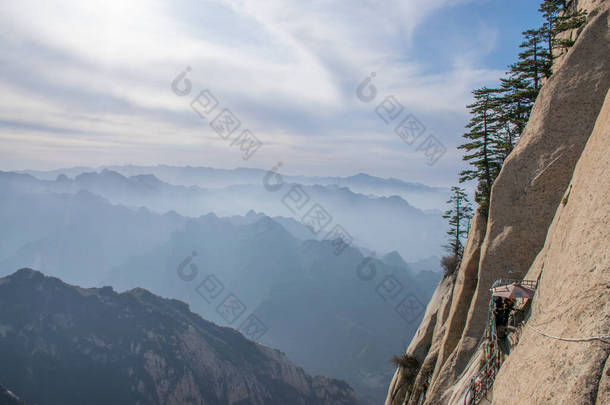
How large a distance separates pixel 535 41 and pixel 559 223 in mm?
24151

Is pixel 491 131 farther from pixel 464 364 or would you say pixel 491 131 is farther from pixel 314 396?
pixel 314 396

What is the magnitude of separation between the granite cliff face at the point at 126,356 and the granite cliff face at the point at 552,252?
106 m

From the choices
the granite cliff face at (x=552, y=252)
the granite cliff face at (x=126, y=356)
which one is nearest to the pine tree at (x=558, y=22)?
the granite cliff face at (x=552, y=252)

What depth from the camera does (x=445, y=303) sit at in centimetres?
3403

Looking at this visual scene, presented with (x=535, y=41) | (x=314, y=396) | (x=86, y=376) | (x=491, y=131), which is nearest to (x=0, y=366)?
(x=86, y=376)

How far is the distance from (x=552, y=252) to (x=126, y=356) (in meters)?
141

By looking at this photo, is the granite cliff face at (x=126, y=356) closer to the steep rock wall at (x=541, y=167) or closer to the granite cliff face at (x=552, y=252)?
the granite cliff face at (x=552, y=252)

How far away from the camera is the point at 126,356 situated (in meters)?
121

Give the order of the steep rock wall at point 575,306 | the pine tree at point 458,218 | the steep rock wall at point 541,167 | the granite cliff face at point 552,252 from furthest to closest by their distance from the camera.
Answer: the pine tree at point 458,218
the steep rock wall at point 541,167
the granite cliff face at point 552,252
the steep rock wall at point 575,306

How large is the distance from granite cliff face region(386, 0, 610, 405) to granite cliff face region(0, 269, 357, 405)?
105847 millimetres

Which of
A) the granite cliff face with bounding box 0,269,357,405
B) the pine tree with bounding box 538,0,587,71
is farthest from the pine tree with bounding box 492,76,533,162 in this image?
the granite cliff face with bounding box 0,269,357,405

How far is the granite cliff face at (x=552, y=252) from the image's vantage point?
34.0 ft

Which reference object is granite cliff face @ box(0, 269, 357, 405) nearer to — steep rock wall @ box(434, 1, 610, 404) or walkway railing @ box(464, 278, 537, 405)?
steep rock wall @ box(434, 1, 610, 404)

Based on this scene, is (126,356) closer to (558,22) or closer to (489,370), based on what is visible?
(489,370)
